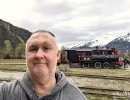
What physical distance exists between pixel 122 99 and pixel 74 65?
2401 cm

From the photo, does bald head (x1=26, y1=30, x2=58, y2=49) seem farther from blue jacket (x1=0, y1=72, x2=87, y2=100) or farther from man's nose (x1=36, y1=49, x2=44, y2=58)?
blue jacket (x1=0, y1=72, x2=87, y2=100)

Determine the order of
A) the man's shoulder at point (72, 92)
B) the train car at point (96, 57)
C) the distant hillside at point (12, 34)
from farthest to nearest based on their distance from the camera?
the distant hillside at point (12, 34) < the train car at point (96, 57) < the man's shoulder at point (72, 92)

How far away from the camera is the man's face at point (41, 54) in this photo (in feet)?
6.00

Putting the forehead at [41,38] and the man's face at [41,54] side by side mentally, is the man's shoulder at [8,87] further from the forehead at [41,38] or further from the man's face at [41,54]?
the forehead at [41,38]

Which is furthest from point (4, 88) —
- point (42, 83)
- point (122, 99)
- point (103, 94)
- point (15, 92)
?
point (103, 94)

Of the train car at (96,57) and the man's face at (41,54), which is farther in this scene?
the train car at (96,57)

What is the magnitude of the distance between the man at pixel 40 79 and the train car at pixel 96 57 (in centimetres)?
3093

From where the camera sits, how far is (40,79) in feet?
6.11

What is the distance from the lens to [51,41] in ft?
6.35

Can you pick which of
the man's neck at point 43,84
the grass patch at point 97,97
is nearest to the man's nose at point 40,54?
the man's neck at point 43,84

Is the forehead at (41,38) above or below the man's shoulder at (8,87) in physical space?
above

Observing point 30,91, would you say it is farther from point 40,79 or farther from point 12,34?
point 12,34

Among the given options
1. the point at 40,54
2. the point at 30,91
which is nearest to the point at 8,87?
the point at 30,91

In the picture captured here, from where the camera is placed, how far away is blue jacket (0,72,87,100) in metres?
1.82
